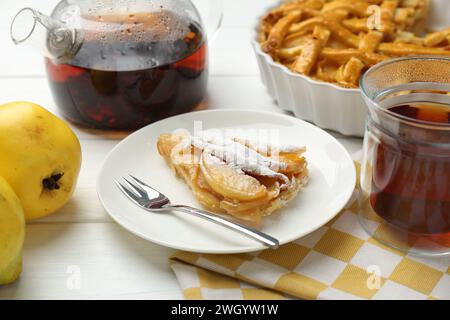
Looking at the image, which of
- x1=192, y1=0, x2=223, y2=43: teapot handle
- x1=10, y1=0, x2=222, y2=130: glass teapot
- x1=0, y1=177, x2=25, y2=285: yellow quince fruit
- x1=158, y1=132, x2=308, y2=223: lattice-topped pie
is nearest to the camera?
x1=0, y1=177, x2=25, y2=285: yellow quince fruit

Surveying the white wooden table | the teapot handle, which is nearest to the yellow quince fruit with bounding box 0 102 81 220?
the white wooden table

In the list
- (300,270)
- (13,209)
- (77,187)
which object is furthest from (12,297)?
(300,270)

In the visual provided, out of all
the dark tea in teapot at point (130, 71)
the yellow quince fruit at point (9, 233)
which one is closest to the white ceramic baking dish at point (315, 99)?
the dark tea in teapot at point (130, 71)

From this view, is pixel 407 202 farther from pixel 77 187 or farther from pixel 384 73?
pixel 77 187

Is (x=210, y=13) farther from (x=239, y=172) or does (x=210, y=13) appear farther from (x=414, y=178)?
(x=414, y=178)

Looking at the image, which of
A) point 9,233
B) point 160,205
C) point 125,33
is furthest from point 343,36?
point 9,233

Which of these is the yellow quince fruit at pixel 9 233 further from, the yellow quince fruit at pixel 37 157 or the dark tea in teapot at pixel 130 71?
the dark tea in teapot at pixel 130 71

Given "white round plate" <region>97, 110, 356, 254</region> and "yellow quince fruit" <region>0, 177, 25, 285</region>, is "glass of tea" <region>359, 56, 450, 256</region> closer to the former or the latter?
"white round plate" <region>97, 110, 356, 254</region>
